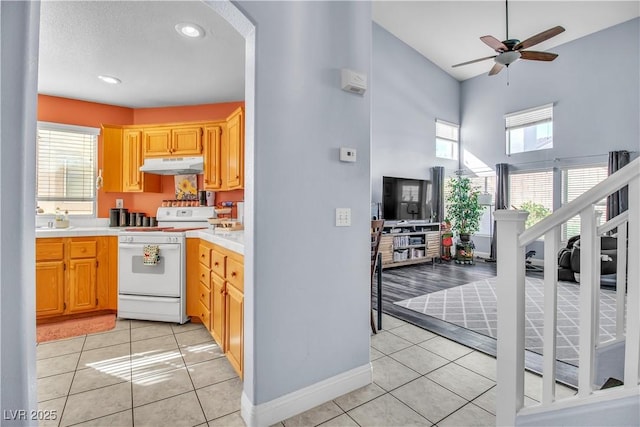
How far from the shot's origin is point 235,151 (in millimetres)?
3285

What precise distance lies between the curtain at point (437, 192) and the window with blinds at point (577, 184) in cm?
227

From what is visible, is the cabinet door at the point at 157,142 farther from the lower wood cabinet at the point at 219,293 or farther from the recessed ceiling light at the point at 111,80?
the lower wood cabinet at the point at 219,293

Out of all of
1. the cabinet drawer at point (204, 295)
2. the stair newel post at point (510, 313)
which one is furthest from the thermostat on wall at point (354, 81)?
the cabinet drawer at point (204, 295)

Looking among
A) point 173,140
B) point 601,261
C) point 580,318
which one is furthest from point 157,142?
point 601,261

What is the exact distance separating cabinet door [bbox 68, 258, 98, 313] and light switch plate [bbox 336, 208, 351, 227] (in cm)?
289

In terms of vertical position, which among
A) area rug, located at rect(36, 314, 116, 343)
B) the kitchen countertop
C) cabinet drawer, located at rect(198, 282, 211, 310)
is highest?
the kitchen countertop

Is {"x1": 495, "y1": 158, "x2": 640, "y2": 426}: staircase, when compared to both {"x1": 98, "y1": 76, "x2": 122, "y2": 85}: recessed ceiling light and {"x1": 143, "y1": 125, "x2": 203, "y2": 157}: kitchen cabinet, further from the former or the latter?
{"x1": 98, "y1": 76, "x2": 122, "y2": 85}: recessed ceiling light

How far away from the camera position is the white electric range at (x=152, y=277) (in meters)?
2.91

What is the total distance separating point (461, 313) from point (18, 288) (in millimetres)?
3495

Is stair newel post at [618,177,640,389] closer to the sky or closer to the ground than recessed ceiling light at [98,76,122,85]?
closer to the ground

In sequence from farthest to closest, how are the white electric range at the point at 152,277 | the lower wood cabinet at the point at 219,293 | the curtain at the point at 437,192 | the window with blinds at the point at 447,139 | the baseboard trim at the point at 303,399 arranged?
the window with blinds at the point at 447,139 < the curtain at the point at 437,192 < the white electric range at the point at 152,277 < the lower wood cabinet at the point at 219,293 < the baseboard trim at the point at 303,399

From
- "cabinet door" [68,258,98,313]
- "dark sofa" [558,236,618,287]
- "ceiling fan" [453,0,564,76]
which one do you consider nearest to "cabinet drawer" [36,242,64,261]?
"cabinet door" [68,258,98,313]

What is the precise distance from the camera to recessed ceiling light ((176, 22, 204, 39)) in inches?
93.7

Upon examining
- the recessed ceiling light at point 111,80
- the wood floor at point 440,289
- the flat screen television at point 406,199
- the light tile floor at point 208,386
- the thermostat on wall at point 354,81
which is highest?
the recessed ceiling light at point 111,80
